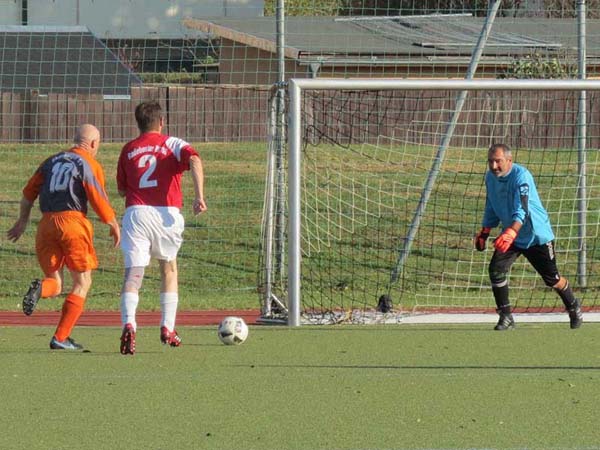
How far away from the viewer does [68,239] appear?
9.40 meters

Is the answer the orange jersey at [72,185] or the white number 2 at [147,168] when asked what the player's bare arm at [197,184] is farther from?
the orange jersey at [72,185]

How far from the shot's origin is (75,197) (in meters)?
9.45

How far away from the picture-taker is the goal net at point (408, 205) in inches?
495

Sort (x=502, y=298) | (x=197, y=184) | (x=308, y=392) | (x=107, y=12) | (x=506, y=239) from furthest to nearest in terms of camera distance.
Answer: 1. (x=107, y=12)
2. (x=502, y=298)
3. (x=506, y=239)
4. (x=197, y=184)
5. (x=308, y=392)

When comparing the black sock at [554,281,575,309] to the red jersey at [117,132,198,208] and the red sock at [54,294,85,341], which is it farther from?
the red sock at [54,294,85,341]

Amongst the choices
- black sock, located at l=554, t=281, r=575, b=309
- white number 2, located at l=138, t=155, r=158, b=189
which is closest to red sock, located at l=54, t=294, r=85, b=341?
white number 2, located at l=138, t=155, r=158, b=189

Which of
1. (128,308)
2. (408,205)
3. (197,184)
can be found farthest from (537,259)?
(408,205)

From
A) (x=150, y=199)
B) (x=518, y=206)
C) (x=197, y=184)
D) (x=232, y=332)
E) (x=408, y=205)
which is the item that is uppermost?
(x=197, y=184)

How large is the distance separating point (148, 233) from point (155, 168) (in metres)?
0.49

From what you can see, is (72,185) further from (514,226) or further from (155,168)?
(514,226)

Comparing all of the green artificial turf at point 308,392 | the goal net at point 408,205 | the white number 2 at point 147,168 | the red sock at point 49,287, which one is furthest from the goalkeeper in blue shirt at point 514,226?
the red sock at point 49,287

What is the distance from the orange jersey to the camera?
9391 millimetres

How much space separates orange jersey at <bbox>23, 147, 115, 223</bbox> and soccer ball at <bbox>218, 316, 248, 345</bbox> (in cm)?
126

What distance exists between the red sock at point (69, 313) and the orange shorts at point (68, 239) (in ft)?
0.76
